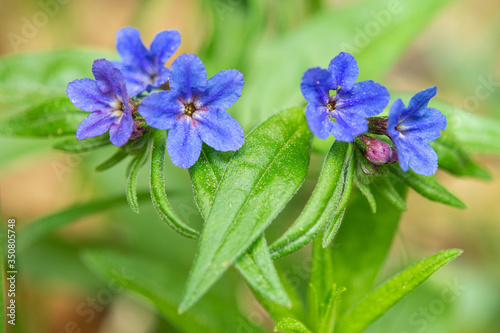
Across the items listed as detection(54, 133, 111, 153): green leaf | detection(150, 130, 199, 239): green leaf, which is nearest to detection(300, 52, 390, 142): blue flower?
detection(150, 130, 199, 239): green leaf

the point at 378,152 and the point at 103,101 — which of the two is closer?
the point at 378,152

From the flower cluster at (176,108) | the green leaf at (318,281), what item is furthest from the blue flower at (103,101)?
the green leaf at (318,281)

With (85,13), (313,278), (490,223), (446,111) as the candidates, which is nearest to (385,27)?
(446,111)

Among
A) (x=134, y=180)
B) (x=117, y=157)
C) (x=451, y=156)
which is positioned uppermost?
(x=117, y=157)

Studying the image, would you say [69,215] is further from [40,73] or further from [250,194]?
[250,194]

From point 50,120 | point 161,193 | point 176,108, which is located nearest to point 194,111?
point 176,108
